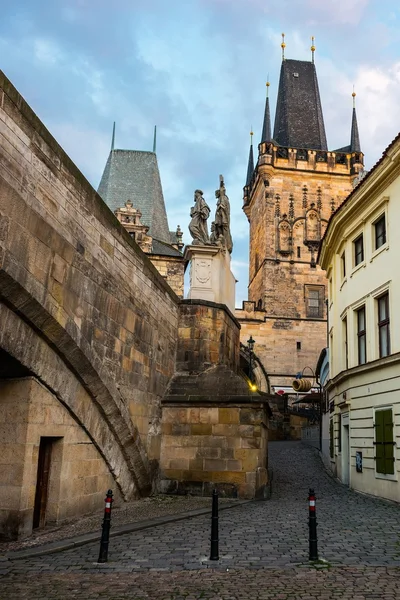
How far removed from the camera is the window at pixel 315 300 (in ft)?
144

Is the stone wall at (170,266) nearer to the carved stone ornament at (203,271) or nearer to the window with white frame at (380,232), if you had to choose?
the window with white frame at (380,232)

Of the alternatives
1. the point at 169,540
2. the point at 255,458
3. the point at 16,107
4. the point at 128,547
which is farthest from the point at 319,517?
the point at 16,107

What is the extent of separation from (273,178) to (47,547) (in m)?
42.7

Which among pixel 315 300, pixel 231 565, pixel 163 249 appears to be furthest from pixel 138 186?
pixel 231 565

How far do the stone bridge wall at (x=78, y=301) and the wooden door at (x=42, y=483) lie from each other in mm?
644

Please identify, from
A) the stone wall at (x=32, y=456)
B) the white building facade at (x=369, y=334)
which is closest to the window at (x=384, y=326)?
the white building facade at (x=369, y=334)

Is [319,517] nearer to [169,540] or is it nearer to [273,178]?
[169,540]

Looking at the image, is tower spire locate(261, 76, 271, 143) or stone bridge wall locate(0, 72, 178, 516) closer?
stone bridge wall locate(0, 72, 178, 516)

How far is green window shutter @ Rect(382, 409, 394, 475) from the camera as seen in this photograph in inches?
516

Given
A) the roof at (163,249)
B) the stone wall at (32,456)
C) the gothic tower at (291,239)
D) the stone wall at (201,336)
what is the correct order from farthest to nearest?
the gothic tower at (291,239) < the roof at (163,249) < the stone wall at (201,336) < the stone wall at (32,456)

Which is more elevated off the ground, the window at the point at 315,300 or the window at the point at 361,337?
the window at the point at 315,300

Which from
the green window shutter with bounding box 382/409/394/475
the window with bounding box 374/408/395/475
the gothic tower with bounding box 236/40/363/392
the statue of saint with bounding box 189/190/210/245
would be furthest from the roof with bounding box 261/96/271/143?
the green window shutter with bounding box 382/409/394/475

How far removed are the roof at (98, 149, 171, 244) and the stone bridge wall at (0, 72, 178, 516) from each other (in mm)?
27878

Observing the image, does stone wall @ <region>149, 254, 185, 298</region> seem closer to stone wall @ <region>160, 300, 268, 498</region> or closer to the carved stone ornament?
the carved stone ornament
